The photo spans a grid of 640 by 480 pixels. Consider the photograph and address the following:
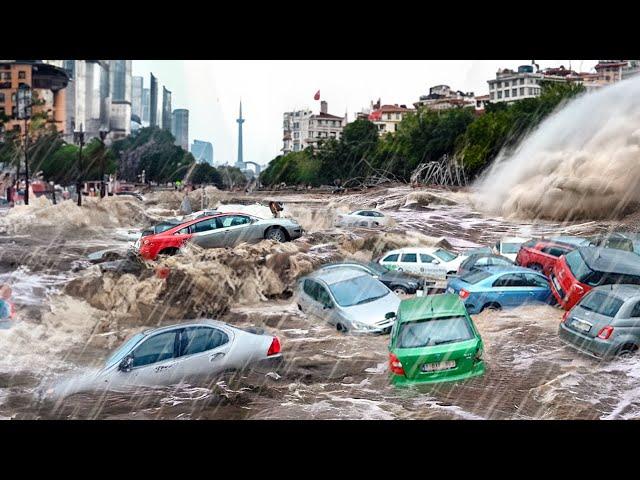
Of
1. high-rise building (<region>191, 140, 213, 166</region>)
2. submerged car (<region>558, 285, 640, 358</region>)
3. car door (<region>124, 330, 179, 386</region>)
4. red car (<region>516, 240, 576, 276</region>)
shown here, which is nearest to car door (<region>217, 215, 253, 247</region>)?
high-rise building (<region>191, 140, 213, 166</region>)

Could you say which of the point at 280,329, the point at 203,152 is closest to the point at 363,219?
the point at 280,329

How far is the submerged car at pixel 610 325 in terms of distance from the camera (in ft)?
18.6

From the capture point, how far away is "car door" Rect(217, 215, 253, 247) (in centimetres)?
638

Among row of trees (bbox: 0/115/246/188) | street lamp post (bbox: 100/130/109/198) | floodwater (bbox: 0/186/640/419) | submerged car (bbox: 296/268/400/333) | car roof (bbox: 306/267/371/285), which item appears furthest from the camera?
street lamp post (bbox: 100/130/109/198)

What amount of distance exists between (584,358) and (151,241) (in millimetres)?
3554

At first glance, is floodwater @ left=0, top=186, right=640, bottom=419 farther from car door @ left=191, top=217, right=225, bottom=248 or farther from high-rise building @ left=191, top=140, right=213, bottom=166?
high-rise building @ left=191, top=140, right=213, bottom=166

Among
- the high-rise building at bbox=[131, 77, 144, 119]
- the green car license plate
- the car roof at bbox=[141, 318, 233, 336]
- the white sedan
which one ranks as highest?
the high-rise building at bbox=[131, 77, 144, 119]

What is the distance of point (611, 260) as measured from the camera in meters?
6.01

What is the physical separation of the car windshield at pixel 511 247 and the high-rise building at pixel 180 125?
287cm

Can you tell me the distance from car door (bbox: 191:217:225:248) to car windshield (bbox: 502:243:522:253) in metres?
2.32

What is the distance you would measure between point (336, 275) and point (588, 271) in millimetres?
1984
